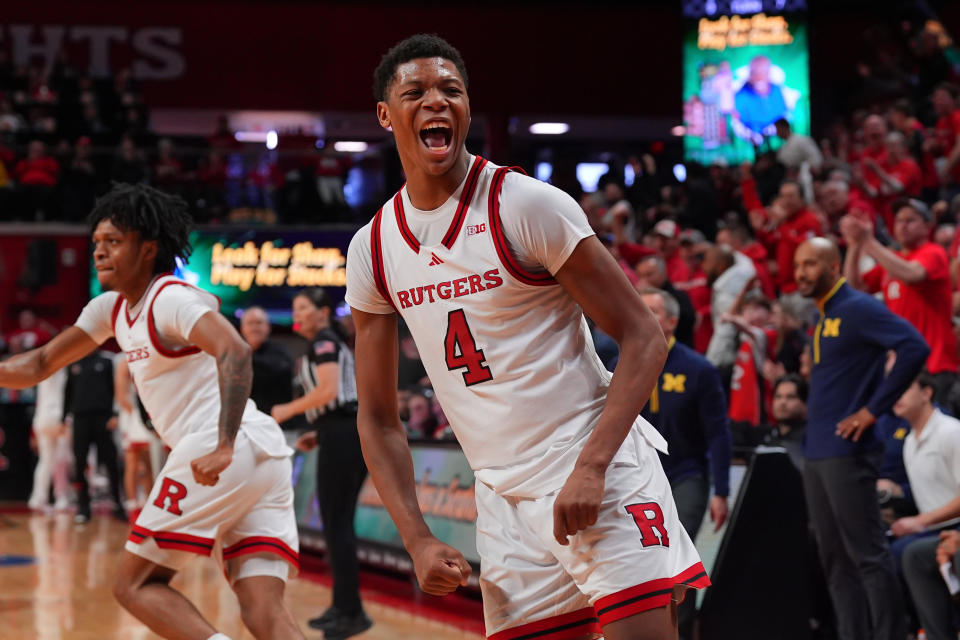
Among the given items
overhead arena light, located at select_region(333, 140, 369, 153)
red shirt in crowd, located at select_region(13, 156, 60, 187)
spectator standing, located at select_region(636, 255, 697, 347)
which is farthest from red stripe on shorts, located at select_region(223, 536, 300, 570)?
overhead arena light, located at select_region(333, 140, 369, 153)

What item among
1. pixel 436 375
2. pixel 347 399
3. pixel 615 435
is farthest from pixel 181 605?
pixel 347 399

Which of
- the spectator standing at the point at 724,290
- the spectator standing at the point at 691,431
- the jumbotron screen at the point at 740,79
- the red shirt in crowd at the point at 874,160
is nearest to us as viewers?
the spectator standing at the point at 691,431

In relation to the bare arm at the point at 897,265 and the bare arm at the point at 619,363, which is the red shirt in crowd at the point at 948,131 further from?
the bare arm at the point at 619,363

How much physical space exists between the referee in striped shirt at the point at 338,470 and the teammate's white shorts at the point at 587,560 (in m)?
4.11

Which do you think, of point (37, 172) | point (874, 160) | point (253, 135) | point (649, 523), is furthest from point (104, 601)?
point (253, 135)

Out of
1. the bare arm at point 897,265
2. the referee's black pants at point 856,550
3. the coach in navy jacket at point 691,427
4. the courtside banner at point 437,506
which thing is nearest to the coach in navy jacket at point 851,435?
the referee's black pants at point 856,550

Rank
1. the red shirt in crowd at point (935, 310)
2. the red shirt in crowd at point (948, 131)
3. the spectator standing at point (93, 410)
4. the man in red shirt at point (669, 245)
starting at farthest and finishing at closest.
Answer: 1. the spectator standing at point (93, 410)
2. the red shirt in crowd at point (948, 131)
3. the man in red shirt at point (669, 245)
4. the red shirt in crowd at point (935, 310)

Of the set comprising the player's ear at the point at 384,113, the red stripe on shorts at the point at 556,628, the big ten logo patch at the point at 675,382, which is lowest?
the red stripe on shorts at the point at 556,628

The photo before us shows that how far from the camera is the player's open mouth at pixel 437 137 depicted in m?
2.99

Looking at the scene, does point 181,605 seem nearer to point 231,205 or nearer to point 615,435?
point 615,435

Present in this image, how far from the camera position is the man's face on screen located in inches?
117

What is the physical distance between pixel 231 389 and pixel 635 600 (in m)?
2.05

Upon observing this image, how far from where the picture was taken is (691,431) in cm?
650

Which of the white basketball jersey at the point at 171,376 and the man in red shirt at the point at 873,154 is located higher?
the man in red shirt at the point at 873,154
